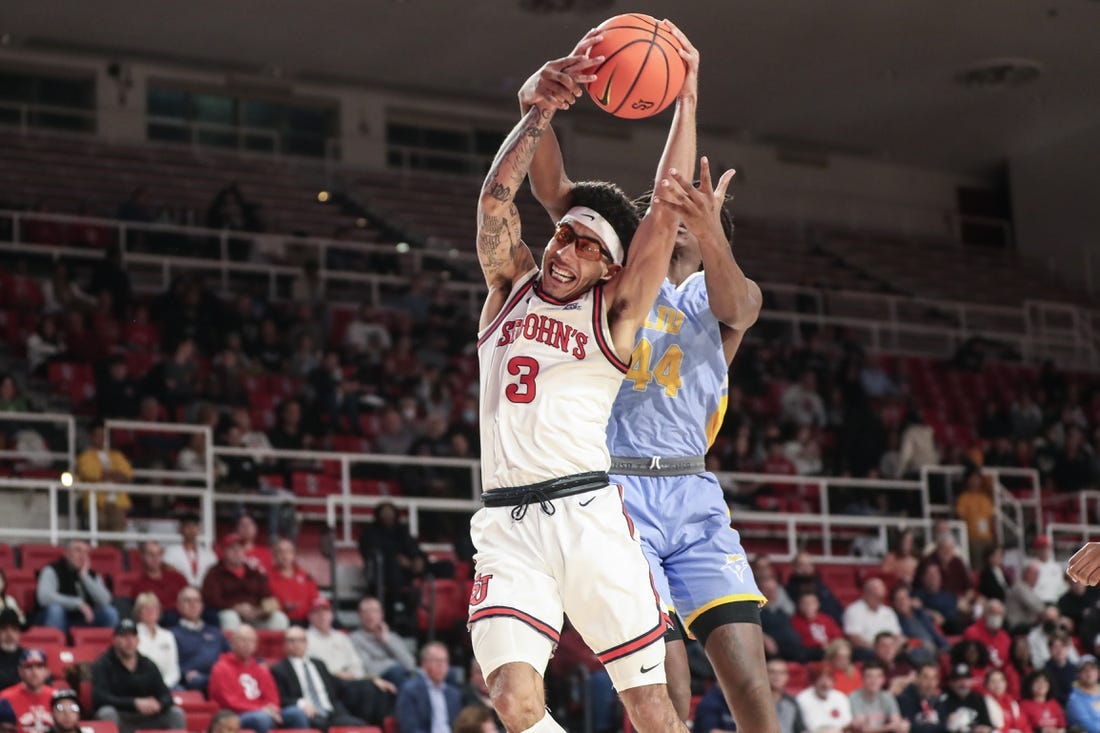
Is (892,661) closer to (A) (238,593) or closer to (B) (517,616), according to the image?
(A) (238,593)

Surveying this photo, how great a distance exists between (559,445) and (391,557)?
8.95 m

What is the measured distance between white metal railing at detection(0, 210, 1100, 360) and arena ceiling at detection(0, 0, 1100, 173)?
322 cm

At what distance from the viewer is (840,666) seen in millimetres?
14305

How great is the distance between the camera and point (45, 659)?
1116 centimetres

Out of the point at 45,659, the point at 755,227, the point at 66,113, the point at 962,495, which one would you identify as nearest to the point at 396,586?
the point at 45,659

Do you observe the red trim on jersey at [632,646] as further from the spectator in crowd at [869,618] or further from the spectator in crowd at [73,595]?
the spectator in crowd at [869,618]

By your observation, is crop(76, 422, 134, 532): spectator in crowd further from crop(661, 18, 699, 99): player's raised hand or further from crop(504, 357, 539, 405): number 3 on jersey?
crop(661, 18, 699, 99): player's raised hand

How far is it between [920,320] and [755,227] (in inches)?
123

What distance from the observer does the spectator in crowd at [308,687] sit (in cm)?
1222

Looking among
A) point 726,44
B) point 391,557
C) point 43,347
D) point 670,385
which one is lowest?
point 391,557

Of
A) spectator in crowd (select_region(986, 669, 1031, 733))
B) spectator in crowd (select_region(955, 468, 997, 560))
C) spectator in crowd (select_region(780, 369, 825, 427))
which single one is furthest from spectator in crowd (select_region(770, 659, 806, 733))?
spectator in crowd (select_region(780, 369, 825, 427))

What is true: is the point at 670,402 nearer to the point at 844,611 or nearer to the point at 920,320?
the point at 844,611

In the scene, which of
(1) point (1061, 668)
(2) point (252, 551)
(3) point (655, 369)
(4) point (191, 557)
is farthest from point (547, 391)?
(1) point (1061, 668)

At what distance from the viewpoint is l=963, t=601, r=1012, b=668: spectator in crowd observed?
1594cm
